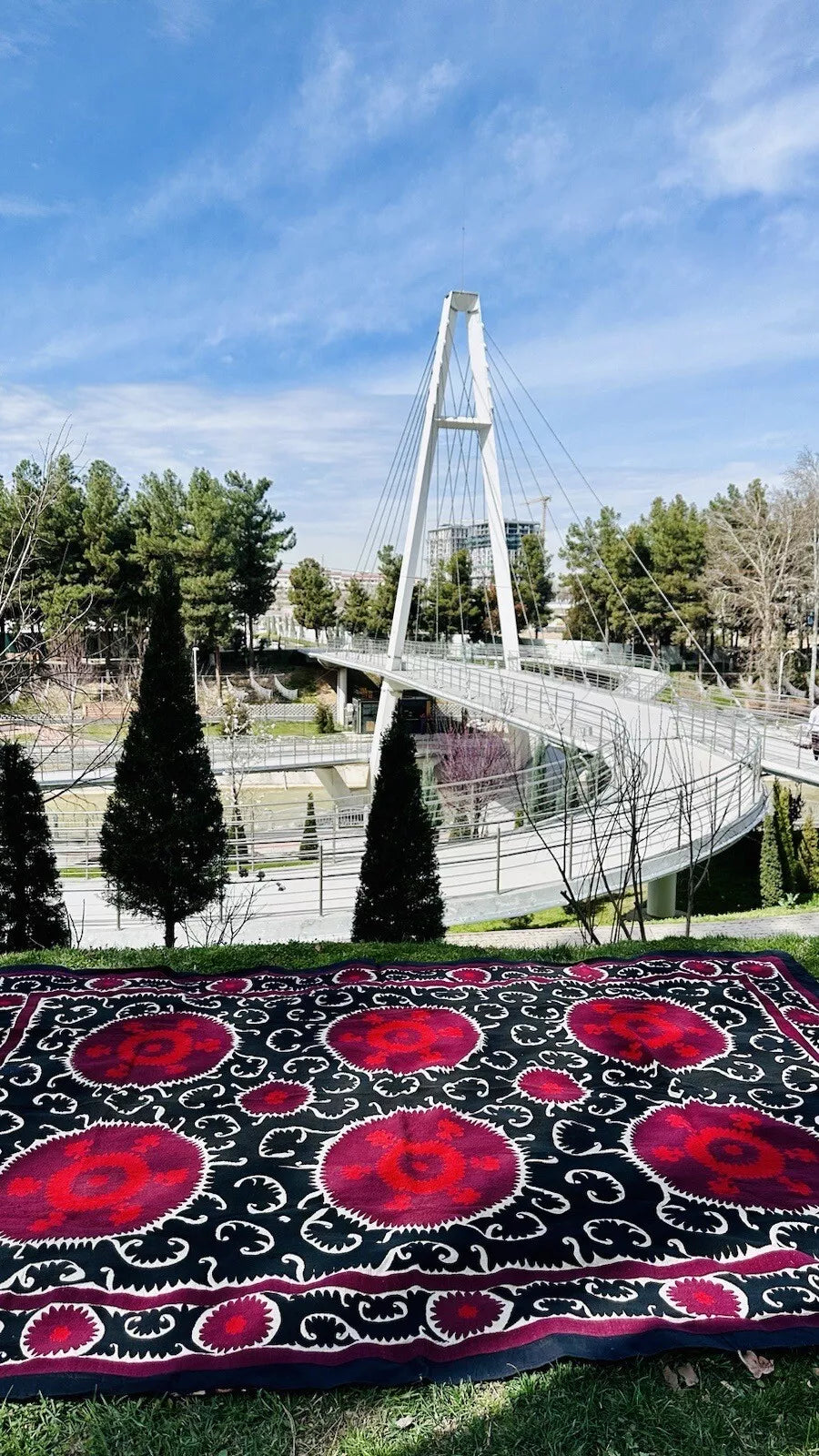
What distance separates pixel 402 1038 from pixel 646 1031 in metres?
0.92

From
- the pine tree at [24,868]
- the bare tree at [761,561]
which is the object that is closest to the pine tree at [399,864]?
the pine tree at [24,868]

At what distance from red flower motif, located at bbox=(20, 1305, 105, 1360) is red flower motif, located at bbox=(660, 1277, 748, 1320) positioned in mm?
1253

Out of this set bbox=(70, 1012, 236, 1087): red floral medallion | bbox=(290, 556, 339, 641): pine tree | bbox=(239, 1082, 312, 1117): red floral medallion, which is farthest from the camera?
bbox=(290, 556, 339, 641): pine tree

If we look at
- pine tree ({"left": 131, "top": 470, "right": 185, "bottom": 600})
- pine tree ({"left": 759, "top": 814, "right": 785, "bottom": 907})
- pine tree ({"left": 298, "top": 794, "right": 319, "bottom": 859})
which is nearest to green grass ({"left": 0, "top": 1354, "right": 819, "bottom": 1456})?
pine tree ({"left": 298, "top": 794, "right": 319, "bottom": 859})

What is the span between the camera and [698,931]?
5758mm

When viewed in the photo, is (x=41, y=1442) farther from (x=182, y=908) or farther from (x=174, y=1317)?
(x=182, y=908)

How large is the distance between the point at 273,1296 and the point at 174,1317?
0.70 feet

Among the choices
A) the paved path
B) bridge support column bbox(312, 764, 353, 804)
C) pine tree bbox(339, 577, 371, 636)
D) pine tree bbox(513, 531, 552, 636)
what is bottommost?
bridge support column bbox(312, 764, 353, 804)

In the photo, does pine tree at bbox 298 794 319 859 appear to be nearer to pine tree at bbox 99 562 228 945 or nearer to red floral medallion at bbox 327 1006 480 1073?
pine tree at bbox 99 562 228 945

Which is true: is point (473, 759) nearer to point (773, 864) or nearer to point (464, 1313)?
point (773, 864)

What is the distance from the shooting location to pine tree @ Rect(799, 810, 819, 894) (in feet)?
34.9

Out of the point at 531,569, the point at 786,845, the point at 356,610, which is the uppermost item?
the point at 531,569

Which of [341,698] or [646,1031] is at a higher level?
[646,1031]

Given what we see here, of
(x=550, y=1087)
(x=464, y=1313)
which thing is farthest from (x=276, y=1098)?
(x=464, y=1313)
